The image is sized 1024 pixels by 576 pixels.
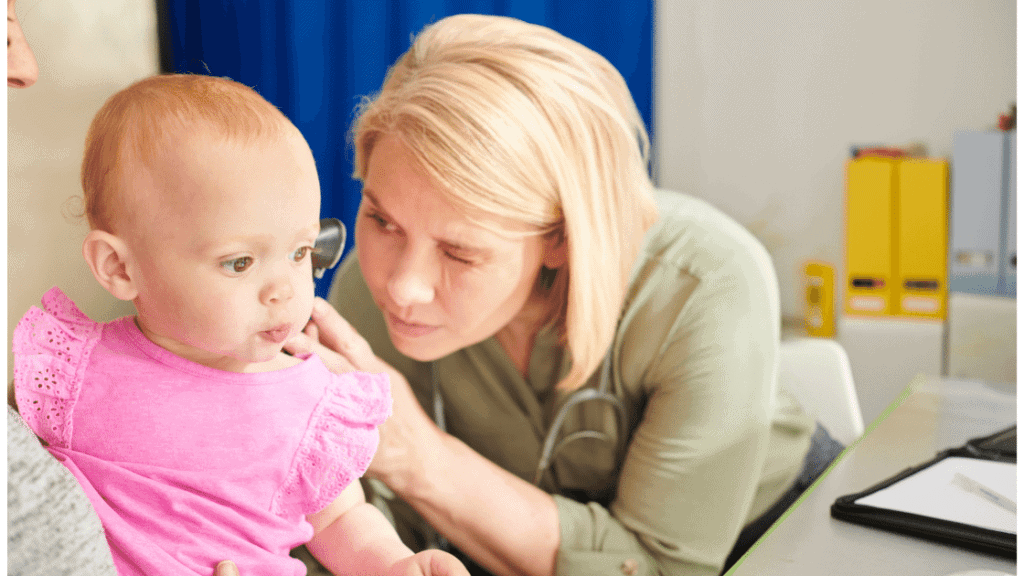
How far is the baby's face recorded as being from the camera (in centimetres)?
41

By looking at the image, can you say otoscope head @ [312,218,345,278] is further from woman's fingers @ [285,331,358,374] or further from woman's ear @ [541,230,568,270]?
woman's ear @ [541,230,568,270]

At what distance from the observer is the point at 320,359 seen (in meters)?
0.53

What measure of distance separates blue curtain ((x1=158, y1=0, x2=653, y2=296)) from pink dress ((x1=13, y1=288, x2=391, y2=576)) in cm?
15

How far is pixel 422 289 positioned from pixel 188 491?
0.80 ft

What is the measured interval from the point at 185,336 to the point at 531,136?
12.3 inches

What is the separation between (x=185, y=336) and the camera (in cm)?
44

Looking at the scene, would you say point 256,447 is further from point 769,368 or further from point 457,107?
point 769,368

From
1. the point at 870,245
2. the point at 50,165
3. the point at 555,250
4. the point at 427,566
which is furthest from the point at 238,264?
the point at 870,245

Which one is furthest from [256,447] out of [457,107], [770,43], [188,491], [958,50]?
[958,50]

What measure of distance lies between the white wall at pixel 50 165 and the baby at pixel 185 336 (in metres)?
0.01

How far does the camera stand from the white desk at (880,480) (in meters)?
0.69

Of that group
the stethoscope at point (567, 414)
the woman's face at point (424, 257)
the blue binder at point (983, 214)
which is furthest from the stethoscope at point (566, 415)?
the blue binder at point (983, 214)

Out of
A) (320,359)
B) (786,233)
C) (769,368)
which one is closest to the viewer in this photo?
(320,359)

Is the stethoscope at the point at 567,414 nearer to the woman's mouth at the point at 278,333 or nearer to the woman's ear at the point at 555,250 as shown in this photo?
the woman's ear at the point at 555,250
